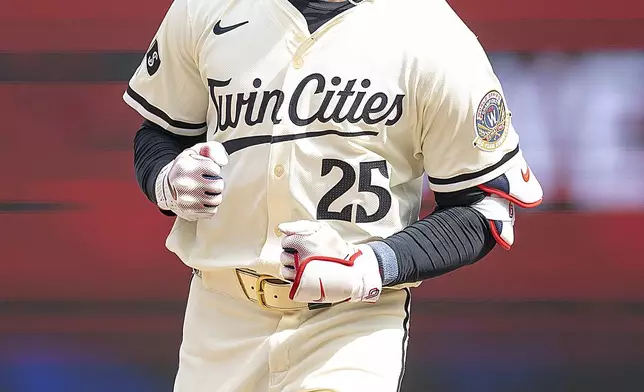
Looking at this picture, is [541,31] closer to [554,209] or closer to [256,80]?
[554,209]

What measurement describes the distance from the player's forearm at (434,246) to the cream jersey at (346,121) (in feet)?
0.13

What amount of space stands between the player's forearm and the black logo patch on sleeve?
500 mm

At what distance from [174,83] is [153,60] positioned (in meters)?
0.06

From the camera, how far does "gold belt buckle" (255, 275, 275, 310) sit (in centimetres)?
158

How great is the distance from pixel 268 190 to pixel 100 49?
116 centimetres

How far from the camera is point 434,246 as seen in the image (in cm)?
157

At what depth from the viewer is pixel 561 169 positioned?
257 centimetres

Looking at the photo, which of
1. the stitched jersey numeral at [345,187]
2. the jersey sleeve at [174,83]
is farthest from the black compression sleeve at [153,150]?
the stitched jersey numeral at [345,187]

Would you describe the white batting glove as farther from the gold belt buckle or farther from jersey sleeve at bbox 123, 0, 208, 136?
jersey sleeve at bbox 123, 0, 208, 136

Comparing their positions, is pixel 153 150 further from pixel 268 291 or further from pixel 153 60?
pixel 268 291

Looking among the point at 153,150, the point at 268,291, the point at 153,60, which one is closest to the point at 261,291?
the point at 268,291

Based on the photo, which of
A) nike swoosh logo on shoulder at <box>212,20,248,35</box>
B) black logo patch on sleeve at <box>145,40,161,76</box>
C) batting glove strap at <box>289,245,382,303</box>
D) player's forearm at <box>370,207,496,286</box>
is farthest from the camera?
black logo patch on sleeve at <box>145,40,161,76</box>

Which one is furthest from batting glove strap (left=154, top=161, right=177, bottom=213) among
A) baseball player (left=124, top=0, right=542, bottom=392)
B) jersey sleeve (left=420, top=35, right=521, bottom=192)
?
jersey sleeve (left=420, top=35, right=521, bottom=192)

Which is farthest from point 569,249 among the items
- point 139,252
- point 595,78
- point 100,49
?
point 100,49
